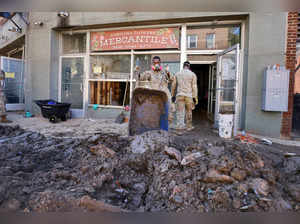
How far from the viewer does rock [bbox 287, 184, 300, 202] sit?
2045 mm

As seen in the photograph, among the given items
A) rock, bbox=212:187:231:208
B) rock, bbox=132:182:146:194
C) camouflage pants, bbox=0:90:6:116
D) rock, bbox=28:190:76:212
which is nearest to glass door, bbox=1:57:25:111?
camouflage pants, bbox=0:90:6:116

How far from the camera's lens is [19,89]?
29.5 ft

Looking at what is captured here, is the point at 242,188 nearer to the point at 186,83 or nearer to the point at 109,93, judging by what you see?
the point at 186,83

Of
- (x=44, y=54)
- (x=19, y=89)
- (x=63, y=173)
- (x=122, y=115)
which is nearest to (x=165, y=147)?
(x=63, y=173)

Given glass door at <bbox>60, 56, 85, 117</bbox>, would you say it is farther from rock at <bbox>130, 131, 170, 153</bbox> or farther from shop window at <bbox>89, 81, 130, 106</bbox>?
rock at <bbox>130, 131, 170, 153</bbox>

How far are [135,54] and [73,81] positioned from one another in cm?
304

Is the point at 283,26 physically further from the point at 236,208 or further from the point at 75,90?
the point at 75,90

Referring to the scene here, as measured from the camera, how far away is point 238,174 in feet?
7.27

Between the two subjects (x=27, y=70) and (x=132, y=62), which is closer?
(x=132, y=62)

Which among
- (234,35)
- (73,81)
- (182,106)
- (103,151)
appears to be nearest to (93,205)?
(103,151)

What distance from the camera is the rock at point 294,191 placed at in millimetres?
2045

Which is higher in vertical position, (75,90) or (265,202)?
(75,90)

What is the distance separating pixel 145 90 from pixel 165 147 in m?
1.69

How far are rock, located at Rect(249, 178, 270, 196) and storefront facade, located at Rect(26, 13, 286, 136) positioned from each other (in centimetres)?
335
